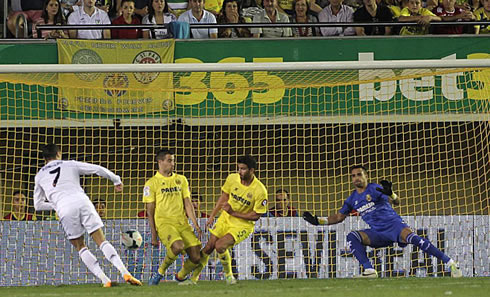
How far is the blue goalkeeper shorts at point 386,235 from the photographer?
9.84 m

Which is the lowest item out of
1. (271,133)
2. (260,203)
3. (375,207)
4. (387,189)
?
(375,207)

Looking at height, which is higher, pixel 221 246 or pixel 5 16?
pixel 5 16

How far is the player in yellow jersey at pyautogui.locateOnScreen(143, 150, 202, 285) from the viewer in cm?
943

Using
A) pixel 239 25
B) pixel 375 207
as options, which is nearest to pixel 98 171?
pixel 375 207

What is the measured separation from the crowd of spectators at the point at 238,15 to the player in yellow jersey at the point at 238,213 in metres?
3.40

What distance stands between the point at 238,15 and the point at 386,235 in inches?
178

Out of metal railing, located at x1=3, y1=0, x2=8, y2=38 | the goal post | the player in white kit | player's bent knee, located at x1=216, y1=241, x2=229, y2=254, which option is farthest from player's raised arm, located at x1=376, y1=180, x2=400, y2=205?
metal railing, located at x1=3, y1=0, x2=8, y2=38

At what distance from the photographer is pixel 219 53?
12188 millimetres

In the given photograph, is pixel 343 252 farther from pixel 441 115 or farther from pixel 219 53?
pixel 219 53

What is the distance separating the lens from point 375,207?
10.0 metres

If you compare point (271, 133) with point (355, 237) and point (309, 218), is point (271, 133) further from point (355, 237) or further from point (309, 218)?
point (355, 237)

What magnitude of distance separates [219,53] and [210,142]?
1.93 meters

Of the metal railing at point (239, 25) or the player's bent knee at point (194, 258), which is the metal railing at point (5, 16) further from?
the player's bent knee at point (194, 258)

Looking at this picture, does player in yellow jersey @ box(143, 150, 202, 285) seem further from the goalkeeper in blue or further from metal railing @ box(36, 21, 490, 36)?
metal railing @ box(36, 21, 490, 36)
